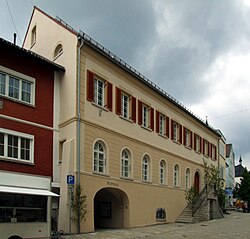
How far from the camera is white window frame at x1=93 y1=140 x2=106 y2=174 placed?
22875 millimetres

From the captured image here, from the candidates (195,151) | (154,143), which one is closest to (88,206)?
(154,143)

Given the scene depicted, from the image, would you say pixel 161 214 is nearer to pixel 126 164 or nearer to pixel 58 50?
pixel 126 164

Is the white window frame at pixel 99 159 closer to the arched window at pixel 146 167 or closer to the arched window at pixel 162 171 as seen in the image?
the arched window at pixel 146 167

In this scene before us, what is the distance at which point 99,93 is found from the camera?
24.0 meters

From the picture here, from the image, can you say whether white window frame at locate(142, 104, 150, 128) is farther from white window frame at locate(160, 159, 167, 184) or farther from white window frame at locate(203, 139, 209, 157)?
white window frame at locate(203, 139, 209, 157)

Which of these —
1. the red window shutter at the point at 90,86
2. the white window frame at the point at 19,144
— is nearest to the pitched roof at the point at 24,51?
the red window shutter at the point at 90,86

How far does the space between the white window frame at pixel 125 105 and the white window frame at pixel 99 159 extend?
334 cm

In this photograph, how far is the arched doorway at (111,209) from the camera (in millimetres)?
25328

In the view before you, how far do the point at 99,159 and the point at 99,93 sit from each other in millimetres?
3779

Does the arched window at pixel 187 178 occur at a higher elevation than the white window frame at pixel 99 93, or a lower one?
lower

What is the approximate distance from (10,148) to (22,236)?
574cm

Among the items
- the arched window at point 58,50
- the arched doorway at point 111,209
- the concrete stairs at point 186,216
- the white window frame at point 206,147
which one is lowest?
the concrete stairs at point 186,216

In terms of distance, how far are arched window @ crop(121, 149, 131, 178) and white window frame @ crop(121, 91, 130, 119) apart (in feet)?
7.36

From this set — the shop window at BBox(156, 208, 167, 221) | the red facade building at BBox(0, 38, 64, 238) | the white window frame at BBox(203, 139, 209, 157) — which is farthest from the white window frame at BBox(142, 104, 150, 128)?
the white window frame at BBox(203, 139, 209, 157)
